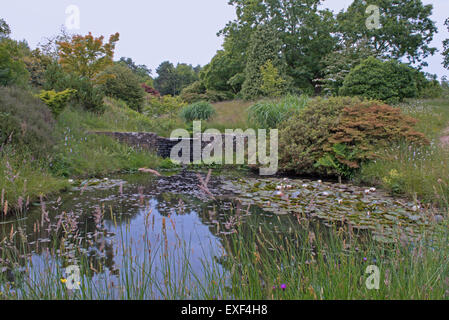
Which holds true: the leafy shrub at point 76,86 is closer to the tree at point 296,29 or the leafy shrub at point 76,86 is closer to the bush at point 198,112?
the bush at point 198,112

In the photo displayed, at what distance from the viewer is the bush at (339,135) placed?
6500mm

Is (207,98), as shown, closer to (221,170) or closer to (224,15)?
(224,15)

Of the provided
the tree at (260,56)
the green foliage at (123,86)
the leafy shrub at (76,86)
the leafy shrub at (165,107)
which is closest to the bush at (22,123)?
the leafy shrub at (76,86)

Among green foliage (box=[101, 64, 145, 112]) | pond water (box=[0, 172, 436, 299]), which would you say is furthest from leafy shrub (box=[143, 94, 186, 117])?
pond water (box=[0, 172, 436, 299])

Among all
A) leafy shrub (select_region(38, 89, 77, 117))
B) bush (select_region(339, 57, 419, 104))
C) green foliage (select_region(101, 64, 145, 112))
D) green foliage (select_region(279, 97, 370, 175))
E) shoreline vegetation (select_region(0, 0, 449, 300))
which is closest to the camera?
shoreline vegetation (select_region(0, 0, 449, 300))

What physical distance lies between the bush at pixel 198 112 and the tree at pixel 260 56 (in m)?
6.41

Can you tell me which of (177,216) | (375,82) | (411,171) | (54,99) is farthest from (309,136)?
(375,82)

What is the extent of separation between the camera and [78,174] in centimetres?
647

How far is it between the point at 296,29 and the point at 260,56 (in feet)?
15.3

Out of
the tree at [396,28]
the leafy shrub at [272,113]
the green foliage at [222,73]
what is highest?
the tree at [396,28]

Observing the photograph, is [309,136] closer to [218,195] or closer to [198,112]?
[218,195]

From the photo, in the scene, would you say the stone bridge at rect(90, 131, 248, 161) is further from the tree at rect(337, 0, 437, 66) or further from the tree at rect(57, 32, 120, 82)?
the tree at rect(337, 0, 437, 66)

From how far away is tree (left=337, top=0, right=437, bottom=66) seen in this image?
19.7 m

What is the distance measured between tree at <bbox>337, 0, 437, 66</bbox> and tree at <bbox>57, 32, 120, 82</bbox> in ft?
50.6
